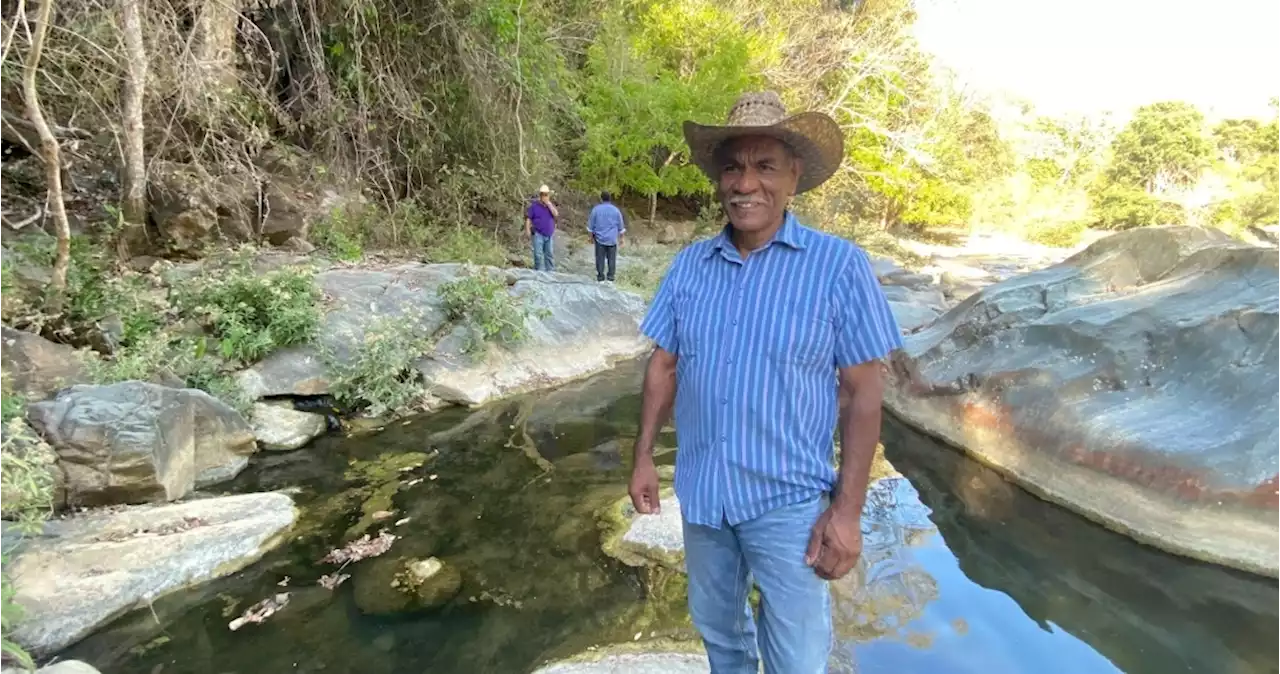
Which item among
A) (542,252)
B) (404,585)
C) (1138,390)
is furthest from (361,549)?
(542,252)

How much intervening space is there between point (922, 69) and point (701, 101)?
29.1ft

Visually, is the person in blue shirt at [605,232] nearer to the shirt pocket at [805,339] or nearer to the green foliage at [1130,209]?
the shirt pocket at [805,339]

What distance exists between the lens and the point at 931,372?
21.9 feet

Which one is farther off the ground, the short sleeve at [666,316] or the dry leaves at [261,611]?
the short sleeve at [666,316]

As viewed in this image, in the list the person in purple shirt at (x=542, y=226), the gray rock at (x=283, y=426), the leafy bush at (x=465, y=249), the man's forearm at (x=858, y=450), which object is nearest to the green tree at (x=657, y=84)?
the person in purple shirt at (x=542, y=226)

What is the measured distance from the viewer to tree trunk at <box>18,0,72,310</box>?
5.08 m

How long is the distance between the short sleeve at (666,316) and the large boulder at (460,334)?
5.11m

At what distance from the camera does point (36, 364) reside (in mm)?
5039

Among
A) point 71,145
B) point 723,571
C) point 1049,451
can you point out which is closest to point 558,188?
point 71,145

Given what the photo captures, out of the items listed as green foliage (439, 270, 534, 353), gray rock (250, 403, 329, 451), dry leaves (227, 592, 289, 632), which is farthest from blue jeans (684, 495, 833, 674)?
green foliage (439, 270, 534, 353)

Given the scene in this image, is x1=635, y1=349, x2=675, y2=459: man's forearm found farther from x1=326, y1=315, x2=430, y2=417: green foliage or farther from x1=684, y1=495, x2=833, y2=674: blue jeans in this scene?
x1=326, y1=315, x2=430, y2=417: green foliage

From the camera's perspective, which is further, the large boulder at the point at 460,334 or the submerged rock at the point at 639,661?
the large boulder at the point at 460,334

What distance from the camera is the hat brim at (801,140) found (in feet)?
6.37

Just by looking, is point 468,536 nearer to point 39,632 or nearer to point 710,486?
point 39,632
